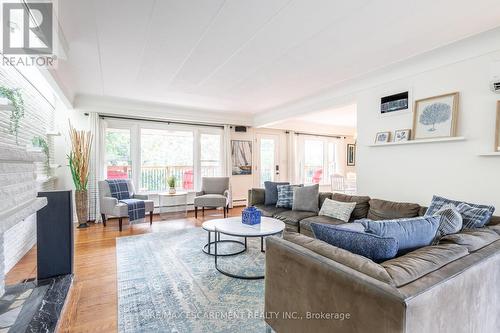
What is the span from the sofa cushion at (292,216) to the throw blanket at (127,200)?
8.01ft

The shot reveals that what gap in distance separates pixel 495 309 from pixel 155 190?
18.1ft

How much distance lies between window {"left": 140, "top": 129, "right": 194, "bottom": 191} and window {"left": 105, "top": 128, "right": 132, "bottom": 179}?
0.97 feet

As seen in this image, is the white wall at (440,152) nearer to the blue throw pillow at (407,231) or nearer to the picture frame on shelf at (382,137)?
the picture frame on shelf at (382,137)

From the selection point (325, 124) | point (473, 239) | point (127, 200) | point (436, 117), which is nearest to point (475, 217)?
point (473, 239)

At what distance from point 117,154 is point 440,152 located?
5.43 meters

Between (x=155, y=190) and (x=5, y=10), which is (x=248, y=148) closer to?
(x=155, y=190)

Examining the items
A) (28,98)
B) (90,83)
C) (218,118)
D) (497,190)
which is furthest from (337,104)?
(28,98)

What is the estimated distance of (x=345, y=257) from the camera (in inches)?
46.7

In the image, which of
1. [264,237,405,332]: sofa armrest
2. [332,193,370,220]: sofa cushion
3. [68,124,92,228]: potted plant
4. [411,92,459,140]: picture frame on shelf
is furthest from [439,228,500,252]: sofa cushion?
[68,124,92,228]: potted plant

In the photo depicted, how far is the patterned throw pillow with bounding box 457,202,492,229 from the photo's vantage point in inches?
78.0

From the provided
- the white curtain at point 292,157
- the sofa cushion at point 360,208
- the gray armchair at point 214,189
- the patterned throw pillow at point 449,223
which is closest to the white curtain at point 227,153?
the gray armchair at point 214,189

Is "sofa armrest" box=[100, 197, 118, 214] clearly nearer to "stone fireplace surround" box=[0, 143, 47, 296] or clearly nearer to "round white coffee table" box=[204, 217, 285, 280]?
"round white coffee table" box=[204, 217, 285, 280]

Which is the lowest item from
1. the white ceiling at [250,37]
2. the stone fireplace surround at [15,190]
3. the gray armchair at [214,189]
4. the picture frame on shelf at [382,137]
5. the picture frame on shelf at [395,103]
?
the gray armchair at [214,189]

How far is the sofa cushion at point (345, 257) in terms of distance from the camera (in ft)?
3.36
